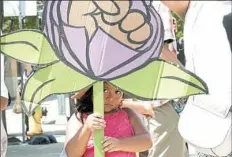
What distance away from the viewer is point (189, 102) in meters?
2.68

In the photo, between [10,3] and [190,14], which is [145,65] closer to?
[190,14]

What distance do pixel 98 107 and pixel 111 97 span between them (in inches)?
15.0

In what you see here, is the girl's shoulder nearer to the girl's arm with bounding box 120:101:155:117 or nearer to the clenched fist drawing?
the girl's arm with bounding box 120:101:155:117

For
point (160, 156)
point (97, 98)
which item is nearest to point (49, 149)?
point (160, 156)

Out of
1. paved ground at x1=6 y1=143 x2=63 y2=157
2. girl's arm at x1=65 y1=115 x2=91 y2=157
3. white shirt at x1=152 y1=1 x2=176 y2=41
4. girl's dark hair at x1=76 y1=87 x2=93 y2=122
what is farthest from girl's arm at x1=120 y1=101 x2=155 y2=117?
paved ground at x1=6 y1=143 x2=63 y2=157

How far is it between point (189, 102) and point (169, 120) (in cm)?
197

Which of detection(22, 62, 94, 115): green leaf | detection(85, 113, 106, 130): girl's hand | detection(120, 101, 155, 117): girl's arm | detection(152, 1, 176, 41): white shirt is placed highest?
detection(152, 1, 176, 41): white shirt

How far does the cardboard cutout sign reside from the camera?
264 cm

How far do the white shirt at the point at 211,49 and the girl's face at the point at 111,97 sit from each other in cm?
57

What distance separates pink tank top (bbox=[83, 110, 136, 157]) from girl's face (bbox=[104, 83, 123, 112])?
0.14ft

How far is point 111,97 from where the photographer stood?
3.09 metres

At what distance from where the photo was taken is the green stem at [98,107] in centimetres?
269

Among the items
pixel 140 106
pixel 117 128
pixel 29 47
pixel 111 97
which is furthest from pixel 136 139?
pixel 29 47

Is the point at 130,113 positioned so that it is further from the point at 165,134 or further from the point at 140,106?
the point at 165,134
